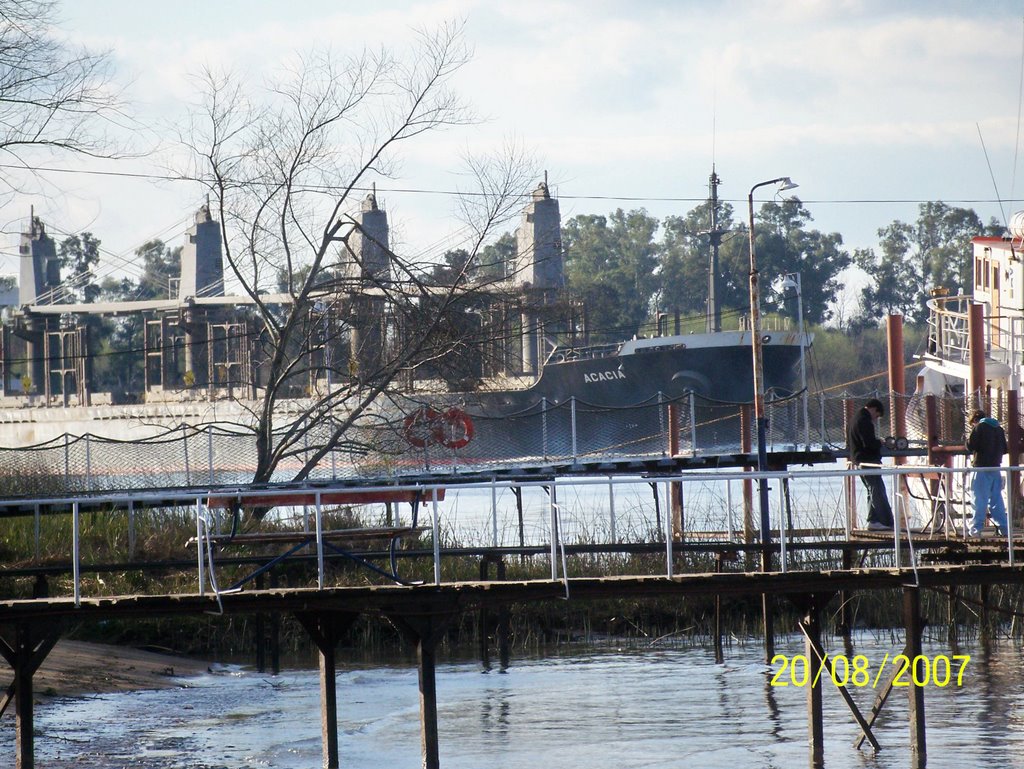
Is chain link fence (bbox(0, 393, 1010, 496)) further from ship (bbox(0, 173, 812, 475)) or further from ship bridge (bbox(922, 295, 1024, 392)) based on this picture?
ship bridge (bbox(922, 295, 1024, 392))

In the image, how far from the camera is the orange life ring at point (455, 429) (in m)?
27.7

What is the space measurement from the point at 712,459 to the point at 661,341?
37.0 m

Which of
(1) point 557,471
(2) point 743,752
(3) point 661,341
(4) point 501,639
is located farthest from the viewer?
(3) point 661,341

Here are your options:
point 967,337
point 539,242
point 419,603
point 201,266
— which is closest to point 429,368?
point 539,242

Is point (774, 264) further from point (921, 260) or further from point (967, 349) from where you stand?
point (967, 349)

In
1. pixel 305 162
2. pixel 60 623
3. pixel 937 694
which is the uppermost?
pixel 305 162

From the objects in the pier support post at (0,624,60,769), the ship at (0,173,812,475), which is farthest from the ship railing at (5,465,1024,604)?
the ship at (0,173,812,475)

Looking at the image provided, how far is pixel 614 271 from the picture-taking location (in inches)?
4407

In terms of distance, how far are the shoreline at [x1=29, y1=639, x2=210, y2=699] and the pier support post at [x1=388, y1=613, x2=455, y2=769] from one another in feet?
22.6

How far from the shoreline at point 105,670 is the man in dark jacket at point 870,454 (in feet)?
31.5

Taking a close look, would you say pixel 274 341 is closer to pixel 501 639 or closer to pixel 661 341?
pixel 501 639

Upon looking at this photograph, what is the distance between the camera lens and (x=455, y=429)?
29047 mm

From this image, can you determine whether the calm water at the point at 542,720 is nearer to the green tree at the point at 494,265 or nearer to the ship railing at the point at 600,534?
the ship railing at the point at 600,534

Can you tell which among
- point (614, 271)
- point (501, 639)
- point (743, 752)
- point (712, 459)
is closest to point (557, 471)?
point (712, 459)
